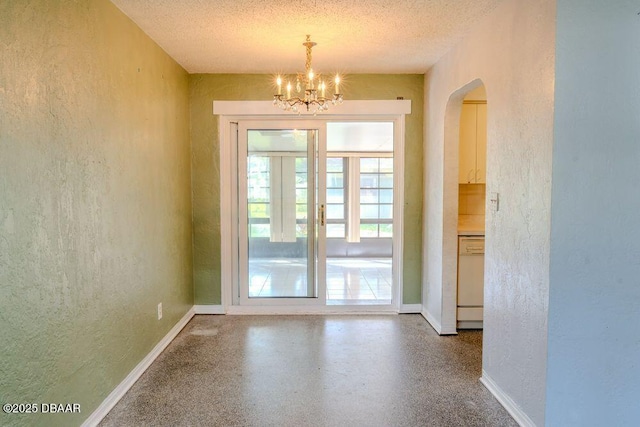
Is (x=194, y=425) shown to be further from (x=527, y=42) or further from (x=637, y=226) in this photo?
(x=527, y=42)

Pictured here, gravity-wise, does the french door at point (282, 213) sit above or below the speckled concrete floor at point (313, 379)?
above

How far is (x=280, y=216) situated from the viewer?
4.36 metres

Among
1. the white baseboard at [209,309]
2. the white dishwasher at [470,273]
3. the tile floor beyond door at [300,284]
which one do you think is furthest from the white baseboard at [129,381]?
the white dishwasher at [470,273]

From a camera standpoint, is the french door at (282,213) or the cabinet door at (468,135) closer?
the cabinet door at (468,135)

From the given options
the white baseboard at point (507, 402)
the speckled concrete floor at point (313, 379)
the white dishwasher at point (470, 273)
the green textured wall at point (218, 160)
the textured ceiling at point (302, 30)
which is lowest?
the speckled concrete floor at point (313, 379)

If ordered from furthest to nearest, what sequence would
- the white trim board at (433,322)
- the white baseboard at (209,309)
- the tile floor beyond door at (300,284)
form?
1. the tile floor beyond door at (300,284)
2. the white baseboard at (209,309)
3. the white trim board at (433,322)

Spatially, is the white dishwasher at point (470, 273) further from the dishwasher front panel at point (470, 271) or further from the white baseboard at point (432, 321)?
the white baseboard at point (432, 321)

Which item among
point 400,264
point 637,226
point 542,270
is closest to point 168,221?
point 400,264

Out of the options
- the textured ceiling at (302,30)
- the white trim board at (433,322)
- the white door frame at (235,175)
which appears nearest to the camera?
the textured ceiling at (302,30)

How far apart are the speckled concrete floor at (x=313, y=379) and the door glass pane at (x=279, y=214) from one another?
56 cm

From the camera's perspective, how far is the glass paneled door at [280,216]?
429 cm

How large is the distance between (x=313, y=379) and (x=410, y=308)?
71.3 inches

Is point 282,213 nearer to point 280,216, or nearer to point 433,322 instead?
point 280,216

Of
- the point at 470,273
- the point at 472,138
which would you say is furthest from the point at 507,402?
the point at 472,138
